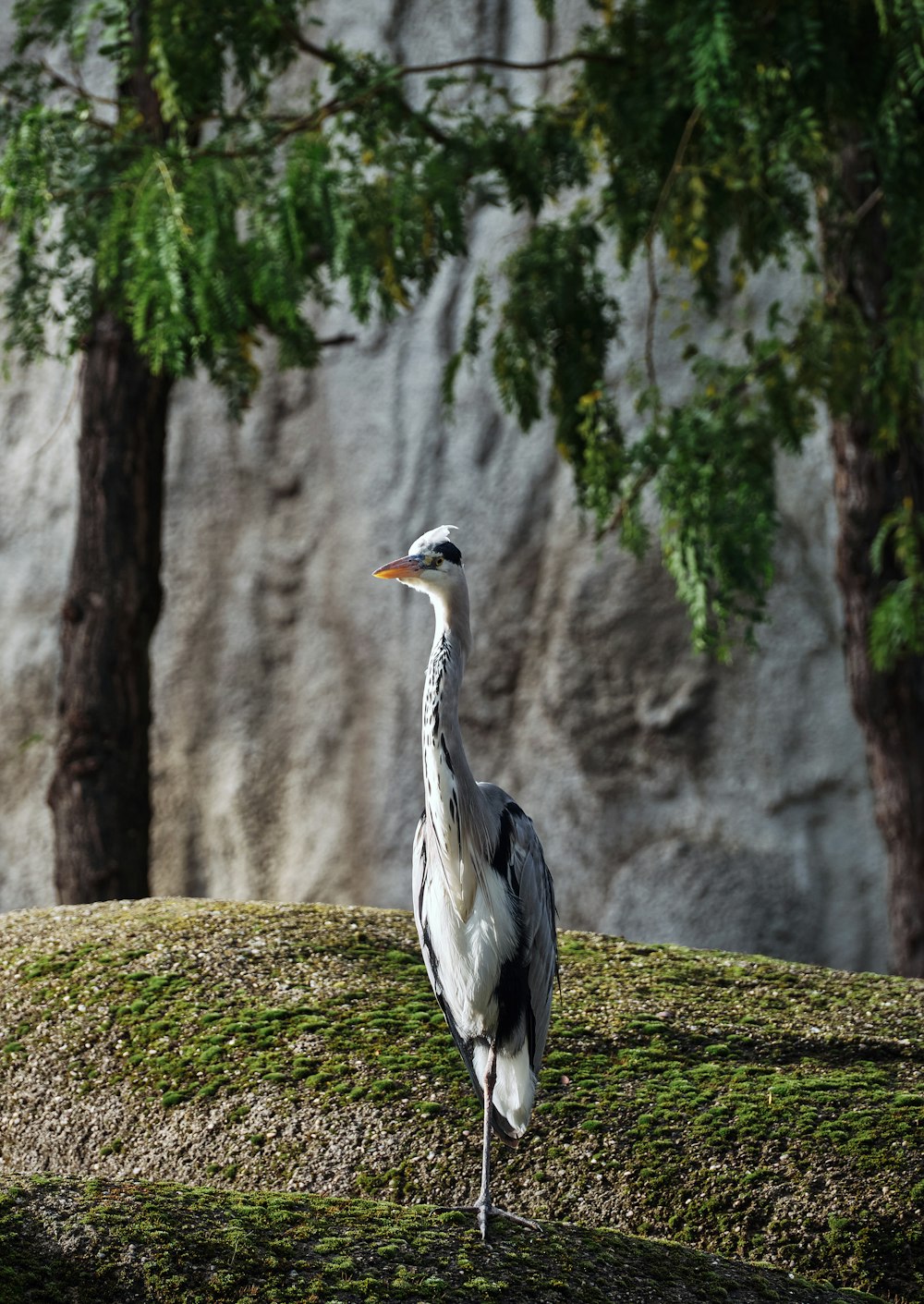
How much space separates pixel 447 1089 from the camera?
4.38 metres

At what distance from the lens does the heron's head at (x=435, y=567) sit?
336 cm

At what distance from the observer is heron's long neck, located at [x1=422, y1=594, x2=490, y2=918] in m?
3.28

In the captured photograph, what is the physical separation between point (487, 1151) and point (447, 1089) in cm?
110

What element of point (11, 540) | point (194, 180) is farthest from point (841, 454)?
point (11, 540)

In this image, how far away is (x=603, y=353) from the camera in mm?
6945

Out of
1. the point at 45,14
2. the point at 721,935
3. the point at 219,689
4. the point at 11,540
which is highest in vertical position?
the point at 45,14

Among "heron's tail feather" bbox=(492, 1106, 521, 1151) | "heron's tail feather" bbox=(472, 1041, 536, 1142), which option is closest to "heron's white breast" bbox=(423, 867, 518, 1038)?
"heron's tail feather" bbox=(472, 1041, 536, 1142)

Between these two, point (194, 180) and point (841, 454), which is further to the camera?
point (841, 454)

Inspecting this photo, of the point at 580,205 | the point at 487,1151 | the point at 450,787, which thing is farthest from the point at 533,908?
the point at 580,205

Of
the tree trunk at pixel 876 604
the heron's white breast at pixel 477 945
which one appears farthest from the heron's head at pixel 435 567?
the tree trunk at pixel 876 604

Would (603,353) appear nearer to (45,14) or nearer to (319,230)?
(319,230)

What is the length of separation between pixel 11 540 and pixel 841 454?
589 cm

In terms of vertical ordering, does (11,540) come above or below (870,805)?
above

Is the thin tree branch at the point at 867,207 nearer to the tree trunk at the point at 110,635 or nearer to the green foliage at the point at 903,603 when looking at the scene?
the green foliage at the point at 903,603
